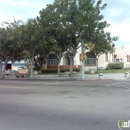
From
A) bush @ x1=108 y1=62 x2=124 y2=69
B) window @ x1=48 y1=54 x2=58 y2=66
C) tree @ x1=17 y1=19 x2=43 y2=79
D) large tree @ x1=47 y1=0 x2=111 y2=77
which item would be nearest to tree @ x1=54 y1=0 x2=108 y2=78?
large tree @ x1=47 y1=0 x2=111 y2=77

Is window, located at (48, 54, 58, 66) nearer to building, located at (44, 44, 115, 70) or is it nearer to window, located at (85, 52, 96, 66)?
building, located at (44, 44, 115, 70)

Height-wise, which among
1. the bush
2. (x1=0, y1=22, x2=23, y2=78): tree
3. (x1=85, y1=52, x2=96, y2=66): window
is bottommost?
the bush

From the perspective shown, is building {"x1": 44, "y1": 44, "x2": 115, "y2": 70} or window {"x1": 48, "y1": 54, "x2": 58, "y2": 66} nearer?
building {"x1": 44, "y1": 44, "x2": 115, "y2": 70}

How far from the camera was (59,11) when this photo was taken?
971 inches

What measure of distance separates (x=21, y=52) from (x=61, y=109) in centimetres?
2613

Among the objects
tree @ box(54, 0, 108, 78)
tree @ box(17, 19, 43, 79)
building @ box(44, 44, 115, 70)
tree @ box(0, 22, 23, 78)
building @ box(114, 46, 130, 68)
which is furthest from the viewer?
building @ box(114, 46, 130, 68)

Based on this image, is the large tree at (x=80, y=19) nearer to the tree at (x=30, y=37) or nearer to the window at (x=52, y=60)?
the tree at (x=30, y=37)

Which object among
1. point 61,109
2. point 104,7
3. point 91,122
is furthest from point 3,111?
point 104,7

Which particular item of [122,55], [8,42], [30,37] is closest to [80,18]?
[30,37]

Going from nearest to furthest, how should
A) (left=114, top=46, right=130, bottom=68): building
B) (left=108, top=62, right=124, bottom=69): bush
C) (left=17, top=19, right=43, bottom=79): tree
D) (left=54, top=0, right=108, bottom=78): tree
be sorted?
(left=54, top=0, right=108, bottom=78): tree → (left=17, top=19, right=43, bottom=79): tree → (left=108, top=62, right=124, bottom=69): bush → (left=114, top=46, right=130, bottom=68): building

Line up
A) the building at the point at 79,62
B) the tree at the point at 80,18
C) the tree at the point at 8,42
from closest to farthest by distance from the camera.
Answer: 1. the tree at the point at 80,18
2. the tree at the point at 8,42
3. the building at the point at 79,62

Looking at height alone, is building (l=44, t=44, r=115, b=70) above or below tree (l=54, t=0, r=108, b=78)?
Answer: below

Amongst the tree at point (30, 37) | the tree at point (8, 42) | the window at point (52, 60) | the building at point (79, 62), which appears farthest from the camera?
the window at point (52, 60)

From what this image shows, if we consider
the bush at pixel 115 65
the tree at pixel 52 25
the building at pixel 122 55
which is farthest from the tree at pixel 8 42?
the building at pixel 122 55
